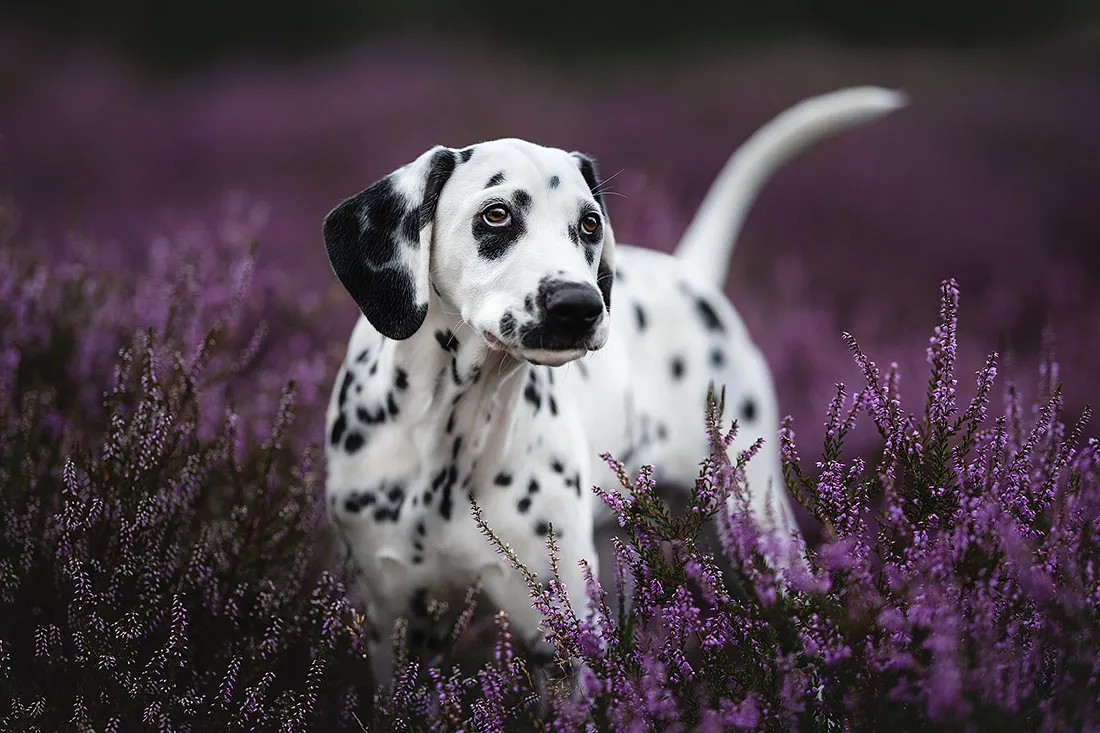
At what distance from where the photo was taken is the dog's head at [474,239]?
2.45 meters

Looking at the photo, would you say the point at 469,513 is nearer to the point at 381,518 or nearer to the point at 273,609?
the point at 381,518

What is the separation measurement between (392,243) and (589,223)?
50 cm

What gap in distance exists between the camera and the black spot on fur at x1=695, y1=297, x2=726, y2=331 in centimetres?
390

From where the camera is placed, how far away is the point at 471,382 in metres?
2.83

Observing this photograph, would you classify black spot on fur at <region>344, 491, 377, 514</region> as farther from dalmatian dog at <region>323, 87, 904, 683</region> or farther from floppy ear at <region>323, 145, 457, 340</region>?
floppy ear at <region>323, 145, 457, 340</region>

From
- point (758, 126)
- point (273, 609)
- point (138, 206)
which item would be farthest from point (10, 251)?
point (758, 126)

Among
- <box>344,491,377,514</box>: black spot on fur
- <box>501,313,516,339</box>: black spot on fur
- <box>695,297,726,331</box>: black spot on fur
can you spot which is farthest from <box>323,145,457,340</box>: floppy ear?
<box>695,297,726,331</box>: black spot on fur

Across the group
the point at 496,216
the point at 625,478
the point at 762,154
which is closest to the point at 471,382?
the point at 496,216

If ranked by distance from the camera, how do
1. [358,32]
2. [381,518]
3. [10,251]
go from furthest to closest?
[358,32] < [10,251] < [381,518]

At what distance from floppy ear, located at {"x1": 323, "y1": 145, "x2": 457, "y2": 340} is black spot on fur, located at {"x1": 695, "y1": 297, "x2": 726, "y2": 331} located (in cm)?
149

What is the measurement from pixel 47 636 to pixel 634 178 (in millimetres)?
5580

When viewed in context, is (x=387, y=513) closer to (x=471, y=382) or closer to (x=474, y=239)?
(x=471, y=382)

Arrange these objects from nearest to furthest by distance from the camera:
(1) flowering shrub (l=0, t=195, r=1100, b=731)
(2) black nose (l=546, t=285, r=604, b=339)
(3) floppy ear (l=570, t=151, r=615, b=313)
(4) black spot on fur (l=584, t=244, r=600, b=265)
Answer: (1) flowering shrub (l=0, t=195, r=1100, b=731) < (2) black nose (l=546, t=285, r=604, b=339) < (4) black spot on fur (l=584, t=244, r=600, b=265) < (3) floppy ear (l=570, t=151, r=615, b=313)

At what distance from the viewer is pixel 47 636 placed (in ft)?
8.14
